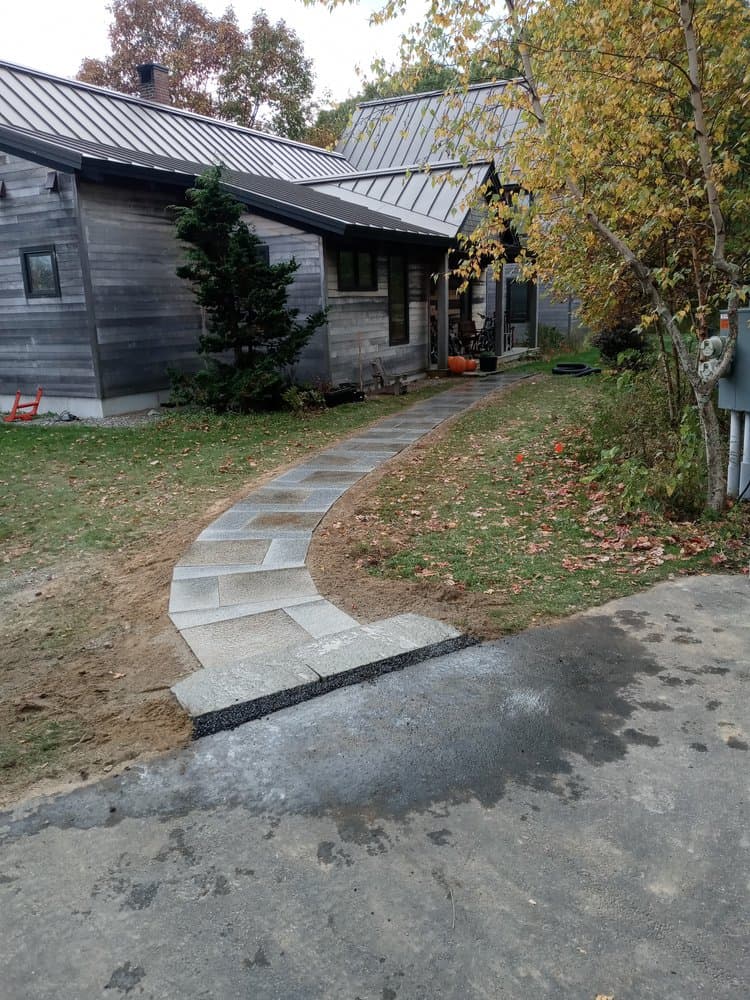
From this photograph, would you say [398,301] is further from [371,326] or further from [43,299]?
[43,299]

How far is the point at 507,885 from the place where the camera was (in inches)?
87.7

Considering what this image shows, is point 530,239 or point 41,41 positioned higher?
point 41,41

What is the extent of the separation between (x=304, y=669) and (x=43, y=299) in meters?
10.3

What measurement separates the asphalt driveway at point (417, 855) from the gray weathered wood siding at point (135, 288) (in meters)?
9.87

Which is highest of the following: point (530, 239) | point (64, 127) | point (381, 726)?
point (64, 127)

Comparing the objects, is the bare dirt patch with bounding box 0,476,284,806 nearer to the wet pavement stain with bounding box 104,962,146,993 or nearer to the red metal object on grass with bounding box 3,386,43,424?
the wet pavement stain with bounding box 104,962,146,993

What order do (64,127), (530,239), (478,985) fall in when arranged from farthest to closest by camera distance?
(64,127)
(530,239)
(478,985)

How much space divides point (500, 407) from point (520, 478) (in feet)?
16.5

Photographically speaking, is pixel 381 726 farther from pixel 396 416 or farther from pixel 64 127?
pixel 64 127

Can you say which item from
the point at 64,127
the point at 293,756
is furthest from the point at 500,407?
the point at 293,756

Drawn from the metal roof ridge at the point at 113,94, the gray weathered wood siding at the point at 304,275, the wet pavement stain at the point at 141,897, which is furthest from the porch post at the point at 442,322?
the wet pavement stain at the point at 141,897

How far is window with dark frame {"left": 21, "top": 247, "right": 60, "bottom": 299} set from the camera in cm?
1138

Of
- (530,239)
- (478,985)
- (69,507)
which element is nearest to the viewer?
(478,985)

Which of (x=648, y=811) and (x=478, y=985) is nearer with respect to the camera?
(x=478, y=985)
